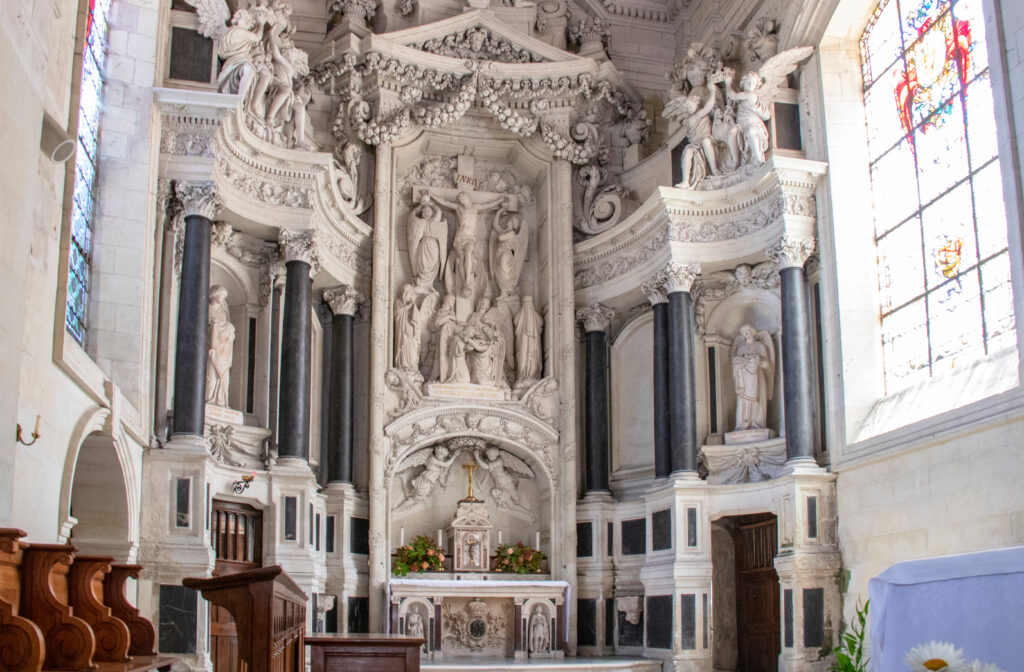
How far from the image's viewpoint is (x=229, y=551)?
594 inches

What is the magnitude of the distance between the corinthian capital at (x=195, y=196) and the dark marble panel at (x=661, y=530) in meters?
7.84

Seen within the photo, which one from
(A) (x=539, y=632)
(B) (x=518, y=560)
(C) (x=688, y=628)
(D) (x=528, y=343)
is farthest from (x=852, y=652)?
(D) (x=528, y=343)

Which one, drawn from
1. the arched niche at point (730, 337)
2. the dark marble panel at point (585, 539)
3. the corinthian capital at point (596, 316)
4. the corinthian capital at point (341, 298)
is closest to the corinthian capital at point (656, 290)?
the arched niche at point (730, 337)

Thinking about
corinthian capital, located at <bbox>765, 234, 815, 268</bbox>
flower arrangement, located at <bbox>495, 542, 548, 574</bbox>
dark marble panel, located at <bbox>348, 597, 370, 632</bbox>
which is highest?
corinthian capital, located at <bbox>765, 234, 815, 268</bbox>

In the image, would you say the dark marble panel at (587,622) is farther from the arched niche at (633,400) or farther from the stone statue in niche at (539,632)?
the arched niche at (633,400)

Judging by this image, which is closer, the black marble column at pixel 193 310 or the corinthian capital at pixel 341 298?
the black marble column at pixel 193 310

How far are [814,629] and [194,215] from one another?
9.64 metres

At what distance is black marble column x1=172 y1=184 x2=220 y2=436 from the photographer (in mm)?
13891

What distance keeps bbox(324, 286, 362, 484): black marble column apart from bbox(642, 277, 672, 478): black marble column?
4.71 m

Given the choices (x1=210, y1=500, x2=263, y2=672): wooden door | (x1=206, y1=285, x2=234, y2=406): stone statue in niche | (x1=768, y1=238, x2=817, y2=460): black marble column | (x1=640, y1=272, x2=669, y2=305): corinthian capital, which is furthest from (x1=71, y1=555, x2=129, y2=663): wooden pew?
(x1=640, y1=272, x2=669, y2=305): corinthian capital

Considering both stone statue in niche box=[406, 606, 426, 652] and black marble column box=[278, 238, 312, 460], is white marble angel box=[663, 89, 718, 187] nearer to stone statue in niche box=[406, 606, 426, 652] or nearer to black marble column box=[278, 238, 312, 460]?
black marble column box=[278, 238, 312, 460]

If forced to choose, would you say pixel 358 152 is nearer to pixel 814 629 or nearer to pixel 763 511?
pixel 763 511

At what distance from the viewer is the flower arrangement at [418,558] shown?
56.4 feet

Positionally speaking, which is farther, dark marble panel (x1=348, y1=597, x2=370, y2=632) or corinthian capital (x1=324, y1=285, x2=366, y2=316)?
corinthian capital (x1=324, y1=285, x2=366, y2=316)
